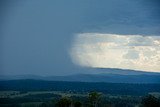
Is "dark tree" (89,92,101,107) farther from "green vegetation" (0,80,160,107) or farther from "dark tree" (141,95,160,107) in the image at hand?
"dark tree" (141,95,160,107)

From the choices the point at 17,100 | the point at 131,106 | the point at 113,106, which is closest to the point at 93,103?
the point at 113,106

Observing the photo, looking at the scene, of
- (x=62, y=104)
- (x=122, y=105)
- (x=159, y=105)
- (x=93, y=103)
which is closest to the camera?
(x=62, y=104)

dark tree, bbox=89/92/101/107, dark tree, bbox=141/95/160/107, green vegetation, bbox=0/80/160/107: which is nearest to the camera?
dark tree, bbox=141/95/160/107

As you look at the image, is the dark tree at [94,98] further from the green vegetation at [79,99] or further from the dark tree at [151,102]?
the dark tree at [151,102]

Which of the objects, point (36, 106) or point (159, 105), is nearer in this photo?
point (159, 105)

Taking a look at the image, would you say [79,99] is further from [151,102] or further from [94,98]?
[151,102]

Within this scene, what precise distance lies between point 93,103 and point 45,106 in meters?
23.7

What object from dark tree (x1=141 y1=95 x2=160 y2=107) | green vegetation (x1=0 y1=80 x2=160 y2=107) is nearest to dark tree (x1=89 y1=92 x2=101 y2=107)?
green vegetation (x1=0 y1=80 x2=160 y2=107)

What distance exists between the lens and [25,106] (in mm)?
107312

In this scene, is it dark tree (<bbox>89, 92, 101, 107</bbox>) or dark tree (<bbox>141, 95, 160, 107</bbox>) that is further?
dark tree (<bbox>89, 92, 101, 107</bbox>)

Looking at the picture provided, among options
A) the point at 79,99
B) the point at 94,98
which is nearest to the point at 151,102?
the point at 94,98

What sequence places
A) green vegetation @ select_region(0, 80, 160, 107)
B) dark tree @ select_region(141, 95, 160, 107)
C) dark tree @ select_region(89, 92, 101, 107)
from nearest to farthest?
1. dark tree @ select_region(141, 95, 160, 107)
2. green vegetation @ select_region(0, 80, 160, 107)
3. dark tree @ select_region(89, 92, 101, 107)

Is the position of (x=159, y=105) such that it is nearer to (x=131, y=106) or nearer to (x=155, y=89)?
(x=131, y=106)

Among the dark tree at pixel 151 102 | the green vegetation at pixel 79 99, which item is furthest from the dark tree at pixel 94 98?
the dark tree at pixel 151 102
